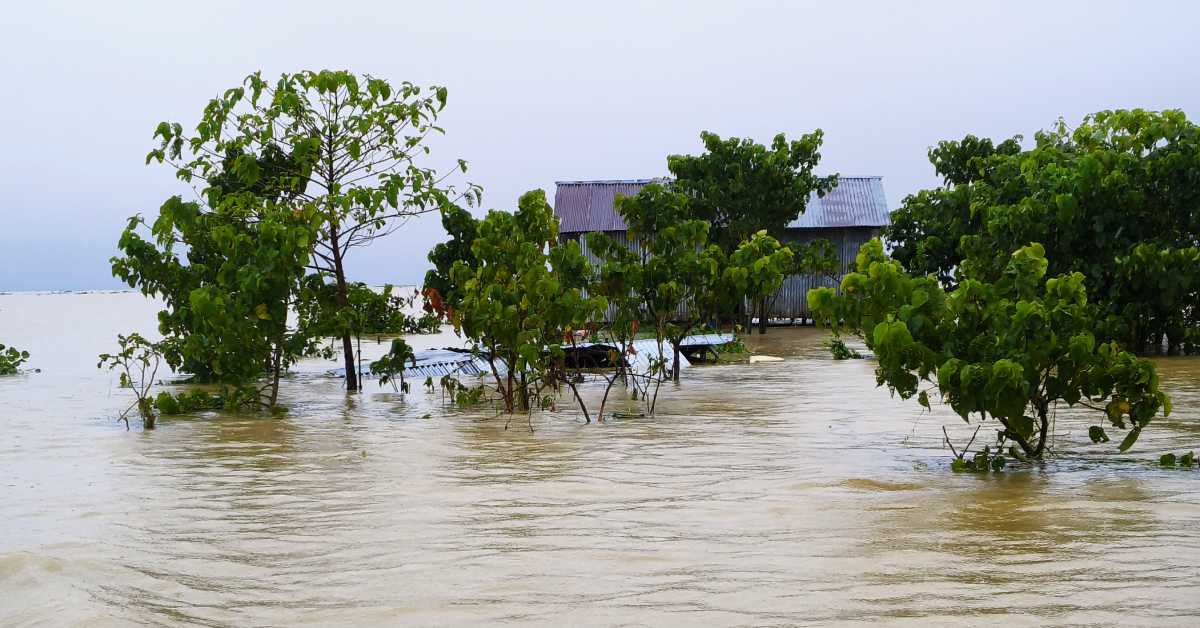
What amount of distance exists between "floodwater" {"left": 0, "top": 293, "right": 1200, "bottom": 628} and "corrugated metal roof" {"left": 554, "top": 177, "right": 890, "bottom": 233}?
21.1 meters

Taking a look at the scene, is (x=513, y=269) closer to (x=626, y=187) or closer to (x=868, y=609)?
(x=868, y=609)

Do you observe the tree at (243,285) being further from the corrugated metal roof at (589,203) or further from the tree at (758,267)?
the corrugated metal roof at (589,203)

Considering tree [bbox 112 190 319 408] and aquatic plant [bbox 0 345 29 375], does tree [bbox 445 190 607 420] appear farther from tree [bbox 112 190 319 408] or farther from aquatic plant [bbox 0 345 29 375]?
aquatic plant [bbox 0 345 29 375]

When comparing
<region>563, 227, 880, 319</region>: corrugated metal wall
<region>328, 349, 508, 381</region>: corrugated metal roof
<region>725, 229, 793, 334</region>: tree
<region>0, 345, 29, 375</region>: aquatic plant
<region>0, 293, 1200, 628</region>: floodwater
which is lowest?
<region>0, 293, 1200, 628</region>: floodwater


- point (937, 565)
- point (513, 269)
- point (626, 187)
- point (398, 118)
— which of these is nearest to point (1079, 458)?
point (937, 565)

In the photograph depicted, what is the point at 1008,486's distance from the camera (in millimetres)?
7004

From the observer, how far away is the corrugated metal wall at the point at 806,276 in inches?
1243

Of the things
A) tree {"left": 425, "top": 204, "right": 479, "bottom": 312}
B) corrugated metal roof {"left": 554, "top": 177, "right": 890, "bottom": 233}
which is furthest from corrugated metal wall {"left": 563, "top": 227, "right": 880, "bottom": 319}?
tree {"left": 425, "top": 204, "right": 479, "bottom": 312}

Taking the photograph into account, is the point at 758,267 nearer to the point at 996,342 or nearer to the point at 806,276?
the point at 996,342

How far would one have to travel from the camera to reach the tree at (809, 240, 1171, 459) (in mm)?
7113

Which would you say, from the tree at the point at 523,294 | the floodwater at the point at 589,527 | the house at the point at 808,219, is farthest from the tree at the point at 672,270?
the house at the point at 808,219

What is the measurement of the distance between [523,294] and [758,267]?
2.22 meters

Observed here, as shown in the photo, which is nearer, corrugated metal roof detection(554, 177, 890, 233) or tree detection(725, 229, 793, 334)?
tree detection(725, 229, 793, 334)

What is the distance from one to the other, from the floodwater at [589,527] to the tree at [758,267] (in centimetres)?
152
